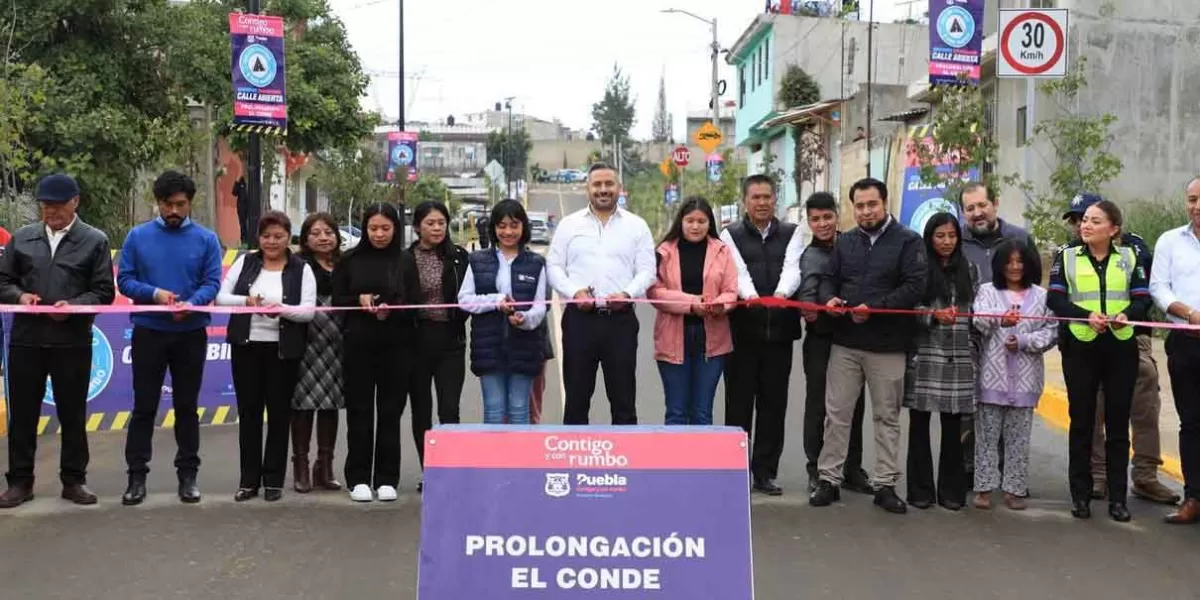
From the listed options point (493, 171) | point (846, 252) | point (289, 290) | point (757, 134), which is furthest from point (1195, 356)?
point (493, 171)

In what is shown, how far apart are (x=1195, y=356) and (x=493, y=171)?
4808 cm

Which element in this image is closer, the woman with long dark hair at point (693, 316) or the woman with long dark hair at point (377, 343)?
the woman with long dark hair at point (377, 343)

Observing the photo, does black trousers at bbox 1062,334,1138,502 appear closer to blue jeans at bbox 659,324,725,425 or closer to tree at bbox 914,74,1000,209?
blue jeans at bbox 659,324,725,425

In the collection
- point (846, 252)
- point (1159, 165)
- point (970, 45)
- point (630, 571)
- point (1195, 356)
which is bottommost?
point (630, 571)

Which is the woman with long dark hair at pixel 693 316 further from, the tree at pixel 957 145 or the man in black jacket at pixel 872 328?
the tree at pixel 957 145

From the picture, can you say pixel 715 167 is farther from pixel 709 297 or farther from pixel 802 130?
pixel 709 297

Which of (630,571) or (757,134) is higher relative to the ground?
(757,134)

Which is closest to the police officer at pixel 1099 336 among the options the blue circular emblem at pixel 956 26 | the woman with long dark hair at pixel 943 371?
the woman with long dark hair at pixel 943 371

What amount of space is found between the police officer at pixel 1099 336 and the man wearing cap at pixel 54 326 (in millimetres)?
5846

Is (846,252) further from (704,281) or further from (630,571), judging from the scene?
(630,571)

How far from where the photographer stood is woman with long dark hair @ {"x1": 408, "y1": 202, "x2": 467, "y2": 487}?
7594 millimetres

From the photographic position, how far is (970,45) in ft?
64.2

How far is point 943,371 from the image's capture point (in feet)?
24.6

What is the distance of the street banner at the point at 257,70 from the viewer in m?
16.1
